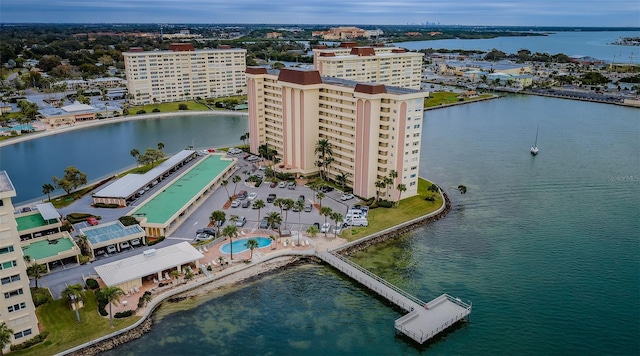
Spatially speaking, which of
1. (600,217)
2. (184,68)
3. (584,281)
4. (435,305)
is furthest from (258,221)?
(184,68)

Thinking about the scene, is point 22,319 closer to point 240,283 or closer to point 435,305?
point 240,283

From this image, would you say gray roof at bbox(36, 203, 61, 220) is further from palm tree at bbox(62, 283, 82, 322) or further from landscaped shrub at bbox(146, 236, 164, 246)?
palm tree at bbox(62, 283, 82, 322)

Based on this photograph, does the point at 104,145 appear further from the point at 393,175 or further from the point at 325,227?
the point at 393,175

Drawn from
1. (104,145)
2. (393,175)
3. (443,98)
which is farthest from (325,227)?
(443,98)

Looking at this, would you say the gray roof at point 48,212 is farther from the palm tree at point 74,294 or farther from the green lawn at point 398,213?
the green lawn at point 398,213

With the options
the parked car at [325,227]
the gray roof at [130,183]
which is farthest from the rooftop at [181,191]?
the parked car at [325,227]
